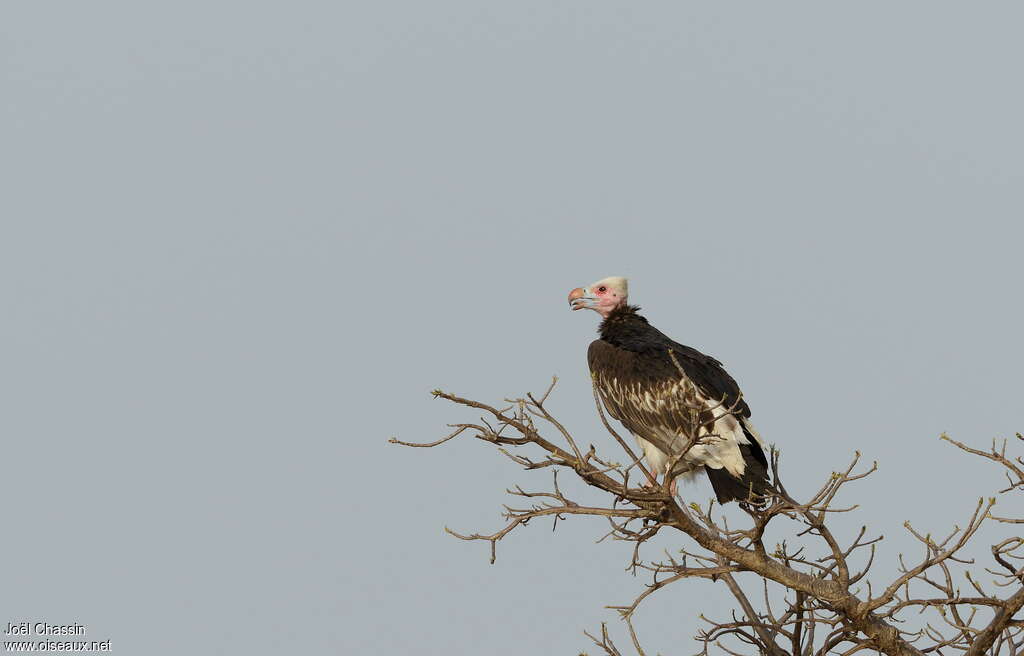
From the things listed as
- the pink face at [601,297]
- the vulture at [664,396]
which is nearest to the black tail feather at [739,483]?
the vulture at [664,396]

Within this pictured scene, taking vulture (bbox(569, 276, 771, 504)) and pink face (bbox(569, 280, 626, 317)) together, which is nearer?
vulture (bbox(569, 276, 771, 504))

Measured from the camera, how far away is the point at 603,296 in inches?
505

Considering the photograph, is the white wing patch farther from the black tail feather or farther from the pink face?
the pink face

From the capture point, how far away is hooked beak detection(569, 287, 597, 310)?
12828 millimetres

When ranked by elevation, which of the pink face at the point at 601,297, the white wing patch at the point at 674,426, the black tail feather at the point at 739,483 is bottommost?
the black tail feather at the point at 739,483

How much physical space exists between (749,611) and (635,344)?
303 centimetres

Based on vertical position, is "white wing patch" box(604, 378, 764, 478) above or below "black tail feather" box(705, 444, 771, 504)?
above

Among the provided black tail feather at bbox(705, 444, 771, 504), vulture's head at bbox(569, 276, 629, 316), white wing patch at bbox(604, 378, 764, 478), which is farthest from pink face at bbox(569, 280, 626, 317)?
black tail feather at bbox(705, 444, 771, 504)

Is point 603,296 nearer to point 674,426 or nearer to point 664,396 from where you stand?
point 664,396

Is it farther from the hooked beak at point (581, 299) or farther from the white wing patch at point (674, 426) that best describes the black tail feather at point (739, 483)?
the hooked beak at point (581, 299)

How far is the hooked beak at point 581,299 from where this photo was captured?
12.8 meters

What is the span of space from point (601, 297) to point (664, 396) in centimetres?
189

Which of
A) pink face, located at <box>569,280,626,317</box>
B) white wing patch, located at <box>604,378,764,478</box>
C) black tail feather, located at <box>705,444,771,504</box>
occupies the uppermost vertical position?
pink face, located at <box>569,280,626,317</box>

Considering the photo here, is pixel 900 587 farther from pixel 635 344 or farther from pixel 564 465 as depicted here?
pixel 635 344
